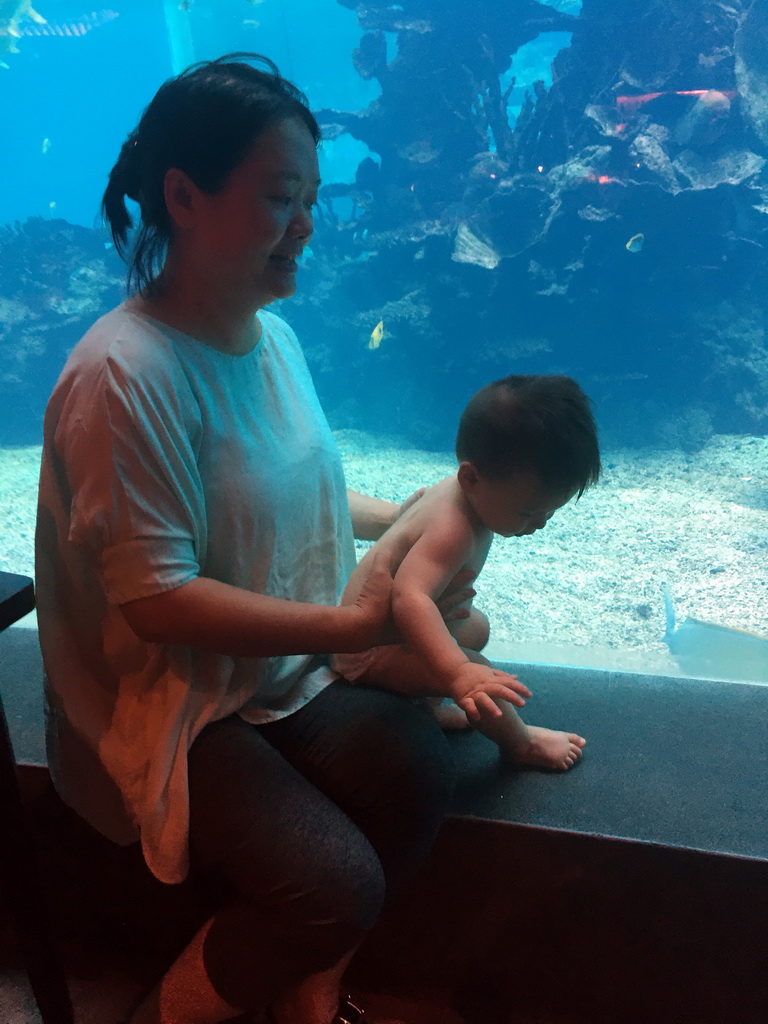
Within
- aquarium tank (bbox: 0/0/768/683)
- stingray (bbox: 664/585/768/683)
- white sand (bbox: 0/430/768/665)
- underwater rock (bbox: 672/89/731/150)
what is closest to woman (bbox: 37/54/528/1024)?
white sand (bbox: 0/430/768/665)

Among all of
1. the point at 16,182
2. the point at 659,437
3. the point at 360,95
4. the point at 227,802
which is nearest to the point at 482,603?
the point at 227,802

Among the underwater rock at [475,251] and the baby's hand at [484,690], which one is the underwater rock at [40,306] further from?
the baby's hand at [484,690]

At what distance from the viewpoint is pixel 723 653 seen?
2984 millimetres

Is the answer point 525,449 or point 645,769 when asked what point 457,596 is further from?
point 645,769

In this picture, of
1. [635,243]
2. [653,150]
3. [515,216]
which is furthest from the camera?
[515,216]

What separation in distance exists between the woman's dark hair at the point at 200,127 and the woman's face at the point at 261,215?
2cm

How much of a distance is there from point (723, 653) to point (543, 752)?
2.11m

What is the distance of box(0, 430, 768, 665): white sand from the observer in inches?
139

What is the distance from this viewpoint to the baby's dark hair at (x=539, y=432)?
1.05 m

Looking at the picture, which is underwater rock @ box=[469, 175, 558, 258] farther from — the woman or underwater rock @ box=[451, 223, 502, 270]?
the woman

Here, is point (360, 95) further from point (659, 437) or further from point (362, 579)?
point (362, 579)

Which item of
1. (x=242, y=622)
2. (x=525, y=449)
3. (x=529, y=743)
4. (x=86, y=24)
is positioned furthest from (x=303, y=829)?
(x=86, y=24)

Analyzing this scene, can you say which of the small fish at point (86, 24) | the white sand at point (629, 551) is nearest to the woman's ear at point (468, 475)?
the white sand at point (629, 551)

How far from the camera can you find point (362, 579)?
117cm
